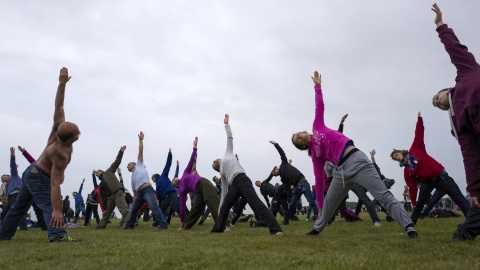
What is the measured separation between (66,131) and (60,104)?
856 mm

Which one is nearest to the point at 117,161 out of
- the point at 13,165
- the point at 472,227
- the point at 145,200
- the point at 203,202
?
the point at 145,200

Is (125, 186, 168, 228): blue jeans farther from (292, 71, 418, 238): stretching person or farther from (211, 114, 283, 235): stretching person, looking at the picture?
(292, 71, 418, 238): stretching person

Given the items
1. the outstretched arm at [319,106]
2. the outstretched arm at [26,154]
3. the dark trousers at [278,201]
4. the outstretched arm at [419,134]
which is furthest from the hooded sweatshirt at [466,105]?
the outstretched arm at [26,154]

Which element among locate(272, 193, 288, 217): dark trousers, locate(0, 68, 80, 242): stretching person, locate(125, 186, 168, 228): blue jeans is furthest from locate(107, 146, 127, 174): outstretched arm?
locate(272, 193, 288, 217): dark trousers

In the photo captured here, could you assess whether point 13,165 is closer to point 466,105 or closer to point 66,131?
point 66,131

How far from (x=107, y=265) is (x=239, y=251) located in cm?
156

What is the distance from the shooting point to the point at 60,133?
246 inches

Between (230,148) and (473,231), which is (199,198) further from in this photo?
(473,231)

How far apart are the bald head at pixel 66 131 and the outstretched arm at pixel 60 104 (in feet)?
2.25

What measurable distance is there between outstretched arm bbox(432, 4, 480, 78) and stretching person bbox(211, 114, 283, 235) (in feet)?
13.2

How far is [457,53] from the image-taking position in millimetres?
4410

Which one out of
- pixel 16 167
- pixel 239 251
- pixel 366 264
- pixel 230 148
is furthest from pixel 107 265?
pixel 16 167

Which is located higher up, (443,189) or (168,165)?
(168,165)

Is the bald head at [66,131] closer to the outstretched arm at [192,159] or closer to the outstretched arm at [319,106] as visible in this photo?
the outstretched arm at [192,159]
